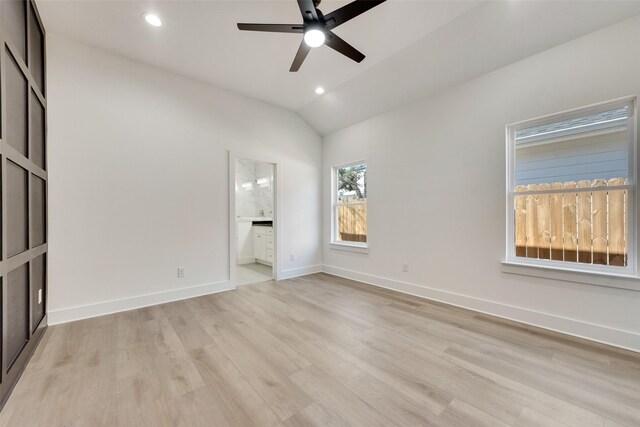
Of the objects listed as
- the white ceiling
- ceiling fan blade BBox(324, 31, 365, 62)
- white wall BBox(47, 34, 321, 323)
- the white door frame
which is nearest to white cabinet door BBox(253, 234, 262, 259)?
the white door frame

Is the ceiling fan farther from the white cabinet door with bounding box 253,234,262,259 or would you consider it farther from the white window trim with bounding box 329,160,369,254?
the white cabinet door with bounding box 253,234,262,259

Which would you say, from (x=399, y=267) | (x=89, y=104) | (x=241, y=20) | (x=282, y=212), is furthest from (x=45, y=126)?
(x=399, y=267)

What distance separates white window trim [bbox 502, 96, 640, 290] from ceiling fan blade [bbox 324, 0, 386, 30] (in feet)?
6.70

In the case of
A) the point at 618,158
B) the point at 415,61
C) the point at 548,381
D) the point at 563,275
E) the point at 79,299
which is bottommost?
the point at 548,381

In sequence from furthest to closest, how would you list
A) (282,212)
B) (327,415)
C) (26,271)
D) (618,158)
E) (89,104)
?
1. (282,212)
2. (89,104)
3. (618,158)
4. (26,271)
5. (327,415)

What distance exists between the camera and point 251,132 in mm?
4223

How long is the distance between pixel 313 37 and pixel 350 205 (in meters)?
3.06

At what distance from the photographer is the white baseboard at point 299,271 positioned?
4.57 meters

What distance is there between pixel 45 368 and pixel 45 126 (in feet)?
7.69

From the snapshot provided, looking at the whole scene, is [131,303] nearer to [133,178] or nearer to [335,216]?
[133,178]

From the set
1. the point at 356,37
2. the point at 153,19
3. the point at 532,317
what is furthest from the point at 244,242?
the point at 532,317

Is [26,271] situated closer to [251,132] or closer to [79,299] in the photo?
[79,299]

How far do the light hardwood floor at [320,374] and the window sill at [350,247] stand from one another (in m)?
1.52

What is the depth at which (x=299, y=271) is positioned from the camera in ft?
15.7
